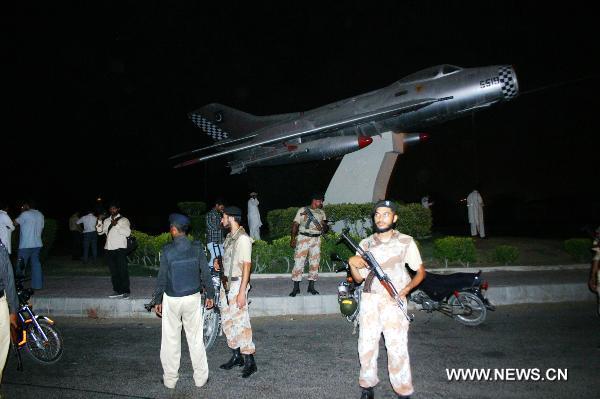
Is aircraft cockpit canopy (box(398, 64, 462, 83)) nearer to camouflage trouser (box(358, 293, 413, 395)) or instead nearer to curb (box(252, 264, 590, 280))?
curb (box(252, 264, 590, 280))

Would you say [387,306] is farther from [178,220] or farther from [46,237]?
[46,237]

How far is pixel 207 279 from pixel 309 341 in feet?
7.13

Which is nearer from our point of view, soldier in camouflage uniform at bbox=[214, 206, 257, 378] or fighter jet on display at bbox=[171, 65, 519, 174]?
soldier in camouflage uniform at bbox=[214, 206, 257, 378]

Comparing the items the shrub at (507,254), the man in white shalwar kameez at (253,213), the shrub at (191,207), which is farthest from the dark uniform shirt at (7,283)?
the shrub at (191,207)

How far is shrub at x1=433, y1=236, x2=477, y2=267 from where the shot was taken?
1080cm

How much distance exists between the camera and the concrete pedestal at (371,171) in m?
14.4

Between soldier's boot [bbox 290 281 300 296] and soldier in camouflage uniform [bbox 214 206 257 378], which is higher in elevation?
soldier in camouflage uniform [bbox 214 206 257 378]

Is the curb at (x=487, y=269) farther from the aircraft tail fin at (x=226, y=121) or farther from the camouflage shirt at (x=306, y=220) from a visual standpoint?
the aircraft tail fin at (x=226, y=121)

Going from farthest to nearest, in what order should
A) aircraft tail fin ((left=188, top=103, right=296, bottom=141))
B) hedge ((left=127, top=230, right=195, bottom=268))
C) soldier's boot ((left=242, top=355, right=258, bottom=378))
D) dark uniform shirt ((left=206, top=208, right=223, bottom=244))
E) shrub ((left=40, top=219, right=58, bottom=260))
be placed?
aircraft tail fin ((left=188, top=103, right=296, bottom=141)) → shrub ((left=40, top=219, right=58, bottom=260)) → hedge ((left=127, top=230, right=195, bottom=268)) → dark uniform shirt ((left=206, top=208, right=223, bottom=244)) → soldier's boot ((left=242, top=355, right=258, bottom=378))

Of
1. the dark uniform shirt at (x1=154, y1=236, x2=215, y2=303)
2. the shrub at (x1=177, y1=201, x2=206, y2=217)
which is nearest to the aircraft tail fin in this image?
the shrub at (x1=177, y1=201, x2=206, y2=217)

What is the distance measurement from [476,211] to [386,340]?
12.6 meters

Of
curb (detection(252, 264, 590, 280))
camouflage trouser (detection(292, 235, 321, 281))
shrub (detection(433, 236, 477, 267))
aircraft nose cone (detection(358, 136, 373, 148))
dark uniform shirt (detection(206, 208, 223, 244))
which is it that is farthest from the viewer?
aircraft nose cone (detection(358, 136, 373, 148))

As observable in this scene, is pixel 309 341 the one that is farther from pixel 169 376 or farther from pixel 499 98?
pixel 499 98

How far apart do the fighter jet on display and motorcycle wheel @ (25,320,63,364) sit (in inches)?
410
